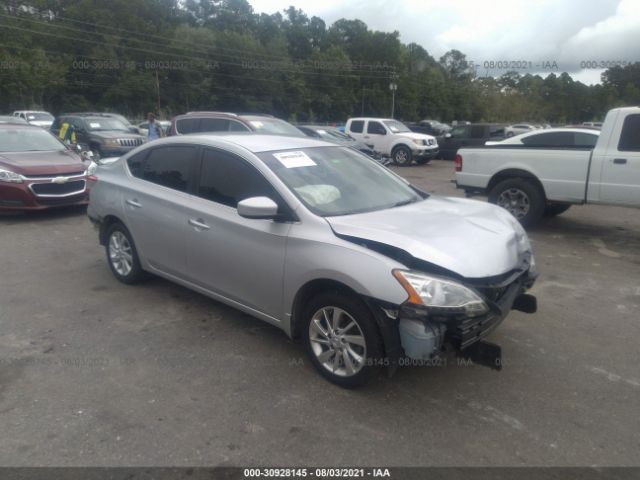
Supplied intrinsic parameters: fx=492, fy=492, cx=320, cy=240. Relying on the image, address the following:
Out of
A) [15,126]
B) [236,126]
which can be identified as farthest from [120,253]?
[236,126]

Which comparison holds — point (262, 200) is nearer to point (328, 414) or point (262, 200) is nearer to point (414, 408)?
point (328, 414)

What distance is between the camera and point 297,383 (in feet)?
11.5

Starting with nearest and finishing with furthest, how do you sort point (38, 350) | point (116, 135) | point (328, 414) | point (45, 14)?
point (328, 414)
point (38, 350)
point (116, 135)
point (45, 14)

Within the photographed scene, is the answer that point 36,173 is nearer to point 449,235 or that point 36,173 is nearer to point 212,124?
point 212,124

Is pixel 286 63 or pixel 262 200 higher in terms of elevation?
pixel 286 63

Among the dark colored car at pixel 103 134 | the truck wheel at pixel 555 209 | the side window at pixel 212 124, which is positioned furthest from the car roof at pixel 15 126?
the truck wheel at pixel 555 209

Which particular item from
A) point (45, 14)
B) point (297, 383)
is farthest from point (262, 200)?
point (45, 14)

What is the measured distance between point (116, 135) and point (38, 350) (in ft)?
43.7

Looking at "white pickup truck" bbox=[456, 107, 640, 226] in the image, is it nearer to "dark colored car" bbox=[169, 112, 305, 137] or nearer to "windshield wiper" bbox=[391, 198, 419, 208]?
"windshield wiper" bbox=[391, 198, 419, 208]

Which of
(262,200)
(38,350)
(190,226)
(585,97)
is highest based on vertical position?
(585,97)

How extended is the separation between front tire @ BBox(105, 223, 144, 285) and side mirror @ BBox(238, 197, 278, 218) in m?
2.15

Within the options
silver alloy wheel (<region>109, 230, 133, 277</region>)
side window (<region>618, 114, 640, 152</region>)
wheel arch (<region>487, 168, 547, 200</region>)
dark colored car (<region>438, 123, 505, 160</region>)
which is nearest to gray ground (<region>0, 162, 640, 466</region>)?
silver alloy wheel (<region>109, 230, 133, 277</region>)

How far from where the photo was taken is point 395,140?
19641 millimetres

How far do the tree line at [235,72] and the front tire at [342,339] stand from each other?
153 ft
